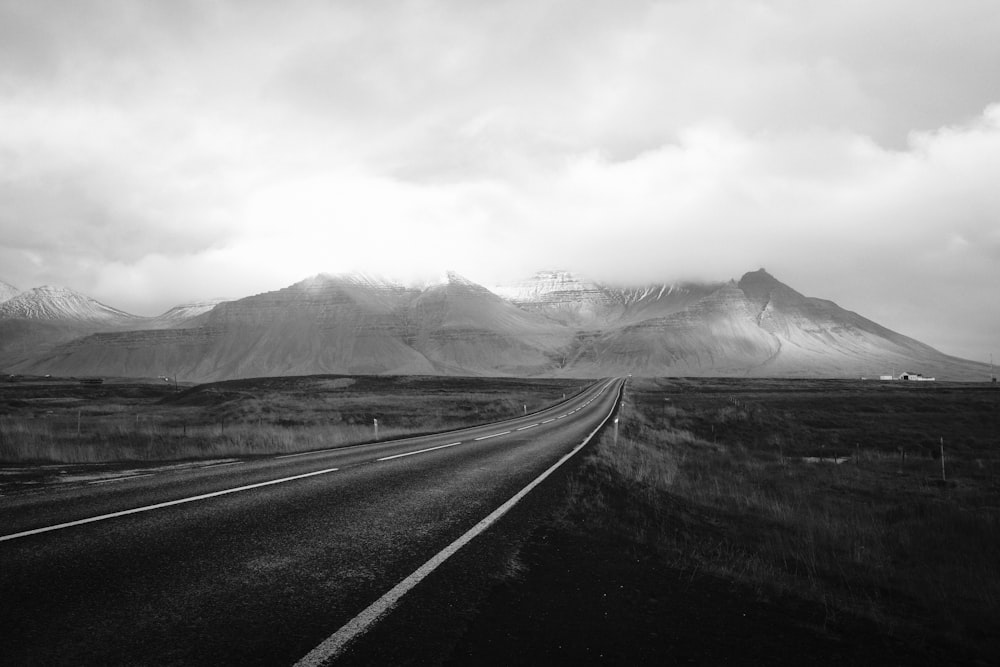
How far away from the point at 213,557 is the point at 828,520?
1222 cm

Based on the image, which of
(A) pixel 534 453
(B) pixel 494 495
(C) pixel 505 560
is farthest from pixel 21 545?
(A) pixel 534 453

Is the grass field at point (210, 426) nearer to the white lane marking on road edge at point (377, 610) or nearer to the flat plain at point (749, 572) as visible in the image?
the white lane marking on road edge at point (377, 610)

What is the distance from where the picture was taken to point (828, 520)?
1242 centimetres

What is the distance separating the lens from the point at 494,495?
9.72 metres

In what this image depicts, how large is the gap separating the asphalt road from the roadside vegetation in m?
2.66

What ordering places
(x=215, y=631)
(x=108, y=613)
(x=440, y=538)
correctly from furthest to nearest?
(x=440, y=538) → (x=108, y=613) → (x=215, y=631)

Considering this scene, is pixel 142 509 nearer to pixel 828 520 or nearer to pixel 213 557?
Answer: pixel 213 557

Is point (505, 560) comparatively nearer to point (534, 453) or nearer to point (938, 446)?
point (534, 453)

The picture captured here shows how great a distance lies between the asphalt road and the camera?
3939mm

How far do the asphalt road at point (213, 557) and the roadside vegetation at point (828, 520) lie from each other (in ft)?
8.72

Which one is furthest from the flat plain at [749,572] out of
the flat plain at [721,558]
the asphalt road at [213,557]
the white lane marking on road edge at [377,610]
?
the asphalt road at [213,557]

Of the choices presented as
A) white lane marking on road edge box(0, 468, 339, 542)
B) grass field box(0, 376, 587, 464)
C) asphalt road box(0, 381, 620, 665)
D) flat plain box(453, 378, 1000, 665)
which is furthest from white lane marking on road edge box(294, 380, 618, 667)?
grass field box(0, 376, 587, 464)

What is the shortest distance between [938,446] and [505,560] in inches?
1236

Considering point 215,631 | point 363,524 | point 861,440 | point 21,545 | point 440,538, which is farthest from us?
point 861,440
